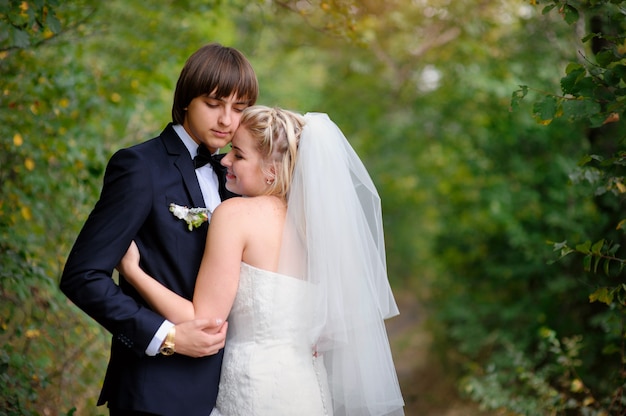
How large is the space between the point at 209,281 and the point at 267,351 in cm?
37

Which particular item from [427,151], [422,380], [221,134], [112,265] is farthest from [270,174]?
[427,151]

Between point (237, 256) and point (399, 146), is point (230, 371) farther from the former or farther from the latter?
point (399, 146)

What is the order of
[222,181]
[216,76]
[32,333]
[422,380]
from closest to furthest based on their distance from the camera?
[216,76], [222,181], [32,333], [422,380]

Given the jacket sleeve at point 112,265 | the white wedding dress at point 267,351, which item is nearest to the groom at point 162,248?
the jacket sleeve at point 112,265

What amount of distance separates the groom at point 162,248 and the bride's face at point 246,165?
67 mm

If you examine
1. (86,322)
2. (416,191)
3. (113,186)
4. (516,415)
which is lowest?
(416,191)

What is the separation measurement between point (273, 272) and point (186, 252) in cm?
34

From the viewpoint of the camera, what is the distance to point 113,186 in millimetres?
2537

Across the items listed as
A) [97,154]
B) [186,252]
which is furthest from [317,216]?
[97,154]

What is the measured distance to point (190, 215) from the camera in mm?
2633

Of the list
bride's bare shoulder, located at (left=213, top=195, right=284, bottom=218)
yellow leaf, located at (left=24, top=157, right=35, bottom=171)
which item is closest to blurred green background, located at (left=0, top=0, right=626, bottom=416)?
yellow leaf, located at (left=24, top=157, right=35, bottom=171)

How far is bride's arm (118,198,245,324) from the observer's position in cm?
253

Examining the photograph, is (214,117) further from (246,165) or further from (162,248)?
(162,248)

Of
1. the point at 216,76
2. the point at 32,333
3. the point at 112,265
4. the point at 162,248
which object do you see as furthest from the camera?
the point at 32,333
